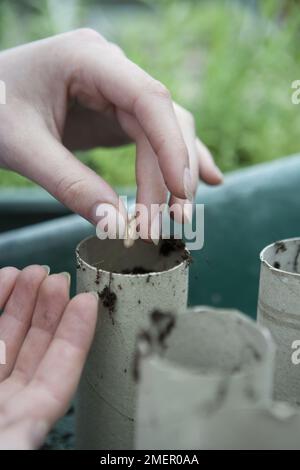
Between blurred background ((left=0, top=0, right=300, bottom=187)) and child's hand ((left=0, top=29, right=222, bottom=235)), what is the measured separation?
1127 mm

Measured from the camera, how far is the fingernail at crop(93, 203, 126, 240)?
821 mm

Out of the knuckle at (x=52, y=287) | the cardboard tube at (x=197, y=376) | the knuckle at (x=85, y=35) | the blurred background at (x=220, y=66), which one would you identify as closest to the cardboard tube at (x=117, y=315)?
the knuckle at (x=52, y=287)

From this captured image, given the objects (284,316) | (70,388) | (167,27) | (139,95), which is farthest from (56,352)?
(167,27)

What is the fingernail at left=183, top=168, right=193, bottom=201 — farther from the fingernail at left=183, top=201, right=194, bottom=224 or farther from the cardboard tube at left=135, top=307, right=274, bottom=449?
the cardboard tube at left=135, top=307, right=274, bottom=449

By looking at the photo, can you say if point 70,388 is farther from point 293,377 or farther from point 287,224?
point 287,224

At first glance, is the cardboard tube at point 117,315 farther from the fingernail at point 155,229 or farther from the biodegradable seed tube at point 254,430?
the biodegradable seed tube at point 254,430

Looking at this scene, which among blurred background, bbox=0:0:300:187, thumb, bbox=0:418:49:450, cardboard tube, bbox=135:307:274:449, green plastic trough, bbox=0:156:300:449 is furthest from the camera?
blurred background, bbox=0:0:300:187

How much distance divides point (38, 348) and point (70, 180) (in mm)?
231

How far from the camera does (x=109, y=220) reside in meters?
0.82

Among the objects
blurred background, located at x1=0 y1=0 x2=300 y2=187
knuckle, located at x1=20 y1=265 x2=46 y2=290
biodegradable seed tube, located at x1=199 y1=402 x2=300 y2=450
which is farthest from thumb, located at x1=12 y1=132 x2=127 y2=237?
blurred background, located at x1=0 y1=0 x2=300 y2=187

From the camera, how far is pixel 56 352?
732 mm

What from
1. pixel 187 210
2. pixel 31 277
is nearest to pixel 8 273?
pixel 31 277

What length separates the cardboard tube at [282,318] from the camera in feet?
2.60

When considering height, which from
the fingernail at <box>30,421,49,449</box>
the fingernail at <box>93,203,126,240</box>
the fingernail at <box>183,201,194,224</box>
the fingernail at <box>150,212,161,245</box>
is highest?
the fingernail at <box>93,203,126,240</box>
